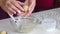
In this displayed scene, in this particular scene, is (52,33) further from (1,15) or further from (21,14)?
(1,15)

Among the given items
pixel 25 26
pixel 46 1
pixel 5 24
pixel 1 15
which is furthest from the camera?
pixel 46 1

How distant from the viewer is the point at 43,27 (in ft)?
3.03

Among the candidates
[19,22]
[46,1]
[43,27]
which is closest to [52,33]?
[43,27]

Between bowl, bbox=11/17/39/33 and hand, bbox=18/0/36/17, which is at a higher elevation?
hand, bbox=18/0/36/17

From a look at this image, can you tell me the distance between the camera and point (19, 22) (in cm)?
91

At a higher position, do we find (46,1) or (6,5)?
(6,5)

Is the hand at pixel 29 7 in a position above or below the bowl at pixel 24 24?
above

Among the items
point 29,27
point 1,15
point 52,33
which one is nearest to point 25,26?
point 29,27

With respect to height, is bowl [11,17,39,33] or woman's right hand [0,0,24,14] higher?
woman's right hand [0,0,24,14]

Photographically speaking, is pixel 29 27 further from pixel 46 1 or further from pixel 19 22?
pixel 46 1

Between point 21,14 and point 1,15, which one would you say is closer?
point 21,14

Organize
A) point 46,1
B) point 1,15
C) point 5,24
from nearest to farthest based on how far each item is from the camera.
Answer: point 5,24 < point 1,15 < point 46,1

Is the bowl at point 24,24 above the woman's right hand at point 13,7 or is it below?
below

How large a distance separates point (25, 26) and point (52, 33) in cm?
14
